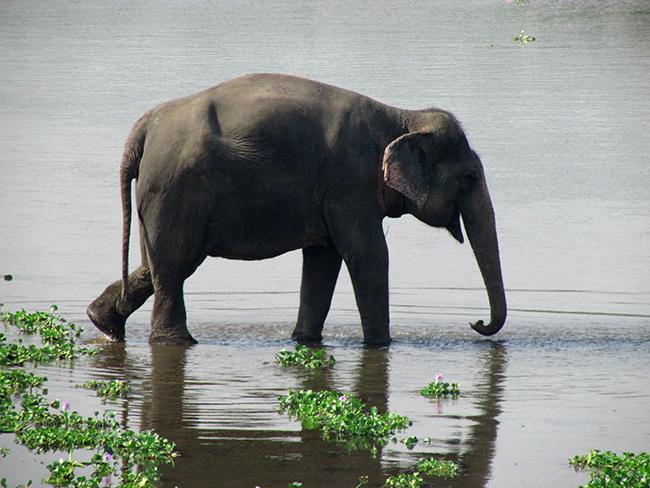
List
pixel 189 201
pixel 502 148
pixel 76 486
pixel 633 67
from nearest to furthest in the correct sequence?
pixel 76 486, pixel 189 201, pixel 502 148, pixel 633 67

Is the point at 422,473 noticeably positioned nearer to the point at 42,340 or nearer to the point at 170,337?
the point at 170,337

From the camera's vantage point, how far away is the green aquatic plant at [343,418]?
35.5 feet

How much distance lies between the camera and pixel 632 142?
1049 inches

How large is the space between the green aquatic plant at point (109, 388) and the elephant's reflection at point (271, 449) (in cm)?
15

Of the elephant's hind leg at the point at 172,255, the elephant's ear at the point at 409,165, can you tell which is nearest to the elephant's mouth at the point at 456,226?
the elephant's ear at the point at 409,165

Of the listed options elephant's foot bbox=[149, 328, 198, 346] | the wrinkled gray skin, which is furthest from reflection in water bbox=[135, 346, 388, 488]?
the wrinkled gray skin

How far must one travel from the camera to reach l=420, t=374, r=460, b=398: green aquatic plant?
12164mm

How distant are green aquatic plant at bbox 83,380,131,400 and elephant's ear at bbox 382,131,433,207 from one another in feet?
9.54

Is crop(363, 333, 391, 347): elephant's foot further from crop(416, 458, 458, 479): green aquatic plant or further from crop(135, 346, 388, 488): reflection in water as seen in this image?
crop(416, 458, 458, 479): green aquatic plant

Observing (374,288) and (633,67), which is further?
(633,67)

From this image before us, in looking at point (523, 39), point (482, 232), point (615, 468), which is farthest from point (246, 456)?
point (523, 39)

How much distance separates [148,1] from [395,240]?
47.7m

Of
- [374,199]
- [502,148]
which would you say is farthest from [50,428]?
[502,148]

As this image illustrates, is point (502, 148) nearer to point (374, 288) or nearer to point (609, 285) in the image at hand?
point (609, 285)
